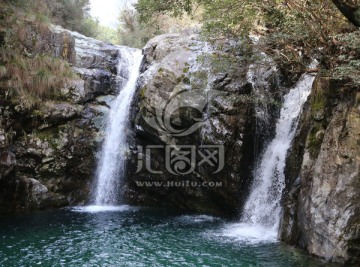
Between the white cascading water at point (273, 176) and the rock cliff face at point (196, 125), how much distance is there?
46 centimetres

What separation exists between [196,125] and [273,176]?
281 cm

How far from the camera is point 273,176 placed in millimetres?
10305

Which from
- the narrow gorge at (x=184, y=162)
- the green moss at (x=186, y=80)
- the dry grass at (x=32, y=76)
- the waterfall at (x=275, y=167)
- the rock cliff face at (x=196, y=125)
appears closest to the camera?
the narrow gorge at (x=184, y=162)

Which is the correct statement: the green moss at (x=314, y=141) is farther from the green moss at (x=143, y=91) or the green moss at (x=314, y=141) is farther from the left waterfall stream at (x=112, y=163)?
the left waterfall stream at (x=112, y=163)

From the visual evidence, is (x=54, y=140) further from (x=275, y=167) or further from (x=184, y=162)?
(x=275, y=167)

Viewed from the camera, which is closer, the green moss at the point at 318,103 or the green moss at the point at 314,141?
the green moss at the point at 314,141

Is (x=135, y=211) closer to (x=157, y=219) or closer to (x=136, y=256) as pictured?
(x=157, y=219)

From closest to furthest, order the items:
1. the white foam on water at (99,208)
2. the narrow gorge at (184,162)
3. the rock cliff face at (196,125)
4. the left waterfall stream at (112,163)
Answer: the narrow gorge at (184,162) < the rock cliff face at (196,125) < the white foam on water at (99,208) < the left waterfall stream at (112,163)

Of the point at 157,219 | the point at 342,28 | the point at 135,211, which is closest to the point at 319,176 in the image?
the point at 342,28

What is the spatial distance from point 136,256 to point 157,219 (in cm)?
327

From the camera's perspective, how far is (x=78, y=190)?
12695mm

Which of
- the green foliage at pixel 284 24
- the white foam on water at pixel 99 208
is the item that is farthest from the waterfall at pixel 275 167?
the white foam on water at pixel 99 208

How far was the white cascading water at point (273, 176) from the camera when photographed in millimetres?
9922

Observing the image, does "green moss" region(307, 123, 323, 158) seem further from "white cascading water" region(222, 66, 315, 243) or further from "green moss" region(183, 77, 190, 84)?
"green moss" region(183, 77, 190, 84)
